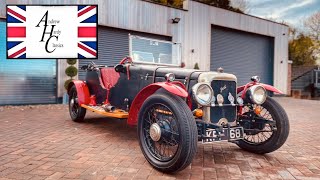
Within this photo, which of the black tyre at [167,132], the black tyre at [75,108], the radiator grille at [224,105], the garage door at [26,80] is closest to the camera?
the black tyre at [167,132]

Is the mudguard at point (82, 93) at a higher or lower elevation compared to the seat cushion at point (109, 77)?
lower

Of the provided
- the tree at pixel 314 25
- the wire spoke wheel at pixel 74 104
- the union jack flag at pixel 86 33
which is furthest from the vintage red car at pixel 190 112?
the tree at pixel 314 25

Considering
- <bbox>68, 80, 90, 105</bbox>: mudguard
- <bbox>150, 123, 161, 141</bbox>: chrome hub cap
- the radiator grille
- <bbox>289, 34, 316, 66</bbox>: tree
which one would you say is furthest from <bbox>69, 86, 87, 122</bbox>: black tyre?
<bbox>289, 34, 316, 66</bbox>: tree

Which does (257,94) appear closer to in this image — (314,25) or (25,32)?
(25,32)

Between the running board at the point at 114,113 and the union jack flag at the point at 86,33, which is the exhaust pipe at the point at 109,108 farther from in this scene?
the union jack flag at the point at 86,33

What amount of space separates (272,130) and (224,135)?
823 millimetres

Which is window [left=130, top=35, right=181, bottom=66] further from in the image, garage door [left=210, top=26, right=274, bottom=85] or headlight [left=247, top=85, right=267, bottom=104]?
garage door [left=210, top=26, right=274, bottom=85]

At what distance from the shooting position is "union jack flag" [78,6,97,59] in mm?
7398

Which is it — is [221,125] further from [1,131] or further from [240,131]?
[1,131]

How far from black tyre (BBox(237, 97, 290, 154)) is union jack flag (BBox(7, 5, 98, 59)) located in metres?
4.85

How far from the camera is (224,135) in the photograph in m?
3.42

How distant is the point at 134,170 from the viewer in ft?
10.8

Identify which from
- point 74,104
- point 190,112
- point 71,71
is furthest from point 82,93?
point 71,71

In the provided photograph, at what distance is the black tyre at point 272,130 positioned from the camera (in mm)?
3820
